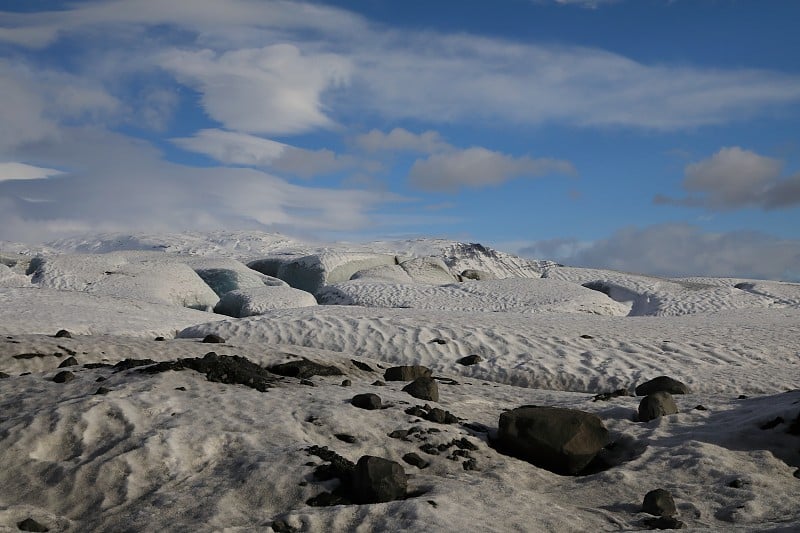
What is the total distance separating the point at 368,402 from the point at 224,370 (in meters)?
1.51

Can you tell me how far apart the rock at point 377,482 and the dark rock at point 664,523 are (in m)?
1.46

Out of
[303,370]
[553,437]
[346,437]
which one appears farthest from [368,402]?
[303,370]

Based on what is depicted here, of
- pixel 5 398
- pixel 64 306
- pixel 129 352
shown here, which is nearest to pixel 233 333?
pixel 129 352

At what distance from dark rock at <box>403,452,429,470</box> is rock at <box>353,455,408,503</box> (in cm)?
57

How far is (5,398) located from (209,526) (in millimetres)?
2824

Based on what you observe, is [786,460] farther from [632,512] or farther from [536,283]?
[536,283]

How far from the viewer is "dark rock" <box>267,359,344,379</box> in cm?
731

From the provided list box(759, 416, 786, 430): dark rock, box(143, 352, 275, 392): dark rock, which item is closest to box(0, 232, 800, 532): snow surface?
box(759, 416, 786, 430): dark rock

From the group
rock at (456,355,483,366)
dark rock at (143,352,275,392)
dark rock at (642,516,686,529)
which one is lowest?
rock at (456,355,483,366)

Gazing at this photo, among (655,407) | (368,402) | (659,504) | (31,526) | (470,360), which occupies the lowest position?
(31,526)

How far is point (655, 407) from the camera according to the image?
633 cm

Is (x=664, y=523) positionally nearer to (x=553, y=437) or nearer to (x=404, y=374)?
(x=553, y=437)

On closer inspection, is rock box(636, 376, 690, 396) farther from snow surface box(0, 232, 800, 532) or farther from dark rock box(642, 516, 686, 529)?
dark rock box(642, 516, 686, 529)

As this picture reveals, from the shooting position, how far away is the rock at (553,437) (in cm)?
529
